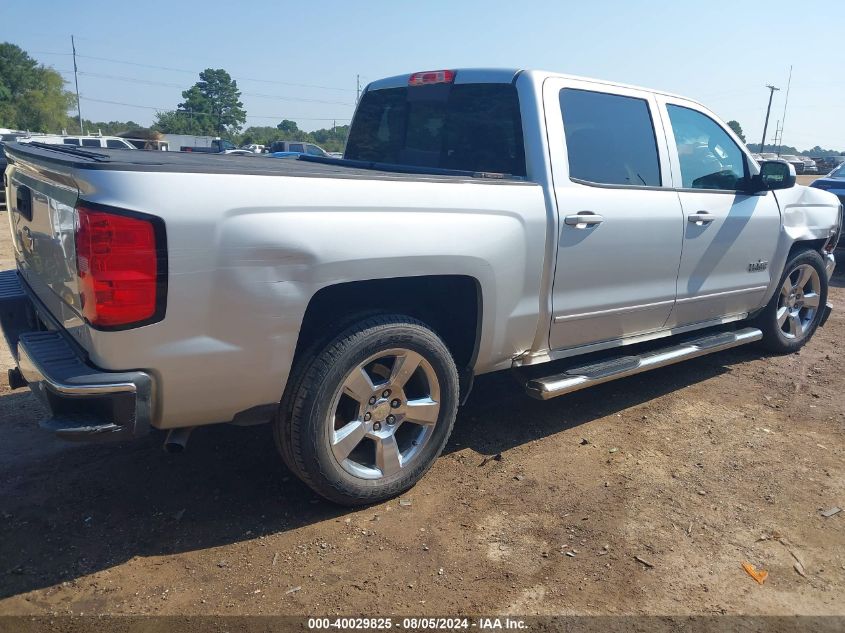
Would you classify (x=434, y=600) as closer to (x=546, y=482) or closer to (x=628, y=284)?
(x=546, y=482)

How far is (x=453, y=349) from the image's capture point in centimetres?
367

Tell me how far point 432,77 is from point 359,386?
224 centimetres

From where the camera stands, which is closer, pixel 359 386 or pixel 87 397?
pixel 87 397

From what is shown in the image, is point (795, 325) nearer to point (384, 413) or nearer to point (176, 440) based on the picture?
point (384, 413)

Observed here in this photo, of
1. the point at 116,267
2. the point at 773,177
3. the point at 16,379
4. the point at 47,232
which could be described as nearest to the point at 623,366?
the point at 773,177

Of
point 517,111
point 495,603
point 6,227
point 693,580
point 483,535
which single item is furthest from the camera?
point 6,227

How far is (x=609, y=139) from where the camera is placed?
13.5ft

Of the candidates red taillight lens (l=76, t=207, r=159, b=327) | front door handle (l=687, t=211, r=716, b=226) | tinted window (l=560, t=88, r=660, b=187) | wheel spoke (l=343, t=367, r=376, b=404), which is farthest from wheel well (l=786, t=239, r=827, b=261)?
red taillight lens (l=76, t=207, r=159, b=327)

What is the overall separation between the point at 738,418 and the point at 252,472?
3.10 meters

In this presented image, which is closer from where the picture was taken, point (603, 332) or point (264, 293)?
point (264, 293)

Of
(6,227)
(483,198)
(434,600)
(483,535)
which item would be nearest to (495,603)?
(434,600)

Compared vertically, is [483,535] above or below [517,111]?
below

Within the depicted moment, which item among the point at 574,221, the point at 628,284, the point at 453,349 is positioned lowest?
the point at 453,349

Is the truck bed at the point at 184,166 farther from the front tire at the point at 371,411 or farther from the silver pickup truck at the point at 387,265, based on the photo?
the front tire at the point at 371,411
